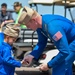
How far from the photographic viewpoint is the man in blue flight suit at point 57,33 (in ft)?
13.9

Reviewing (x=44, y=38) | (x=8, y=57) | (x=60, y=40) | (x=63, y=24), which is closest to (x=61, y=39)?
(x=60, y=40)

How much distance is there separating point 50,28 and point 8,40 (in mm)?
787

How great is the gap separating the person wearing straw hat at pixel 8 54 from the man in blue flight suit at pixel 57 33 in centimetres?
38

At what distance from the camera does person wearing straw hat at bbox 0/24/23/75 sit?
15.5ft

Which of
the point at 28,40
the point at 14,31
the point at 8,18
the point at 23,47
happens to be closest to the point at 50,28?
the point at 14,31

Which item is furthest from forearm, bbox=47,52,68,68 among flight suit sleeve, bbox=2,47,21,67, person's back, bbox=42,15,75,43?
flight suit sleeve, bbox=2,47,21,67

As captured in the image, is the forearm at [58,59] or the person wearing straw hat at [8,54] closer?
the forearm at [58,59]

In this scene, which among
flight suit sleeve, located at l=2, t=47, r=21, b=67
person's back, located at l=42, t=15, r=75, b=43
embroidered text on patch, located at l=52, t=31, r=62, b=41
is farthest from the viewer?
flight suit sleeve, located at l=2, t=47, r=21, b=67

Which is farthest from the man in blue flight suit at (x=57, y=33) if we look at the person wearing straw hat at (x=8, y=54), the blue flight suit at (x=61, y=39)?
the person wearing straw hat at (x=8, y=54)

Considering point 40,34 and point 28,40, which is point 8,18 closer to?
point 28,40

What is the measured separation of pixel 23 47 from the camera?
8.45m

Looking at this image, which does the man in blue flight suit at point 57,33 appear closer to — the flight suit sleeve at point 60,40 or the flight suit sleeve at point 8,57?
the flight suit sleeve at point 60,40

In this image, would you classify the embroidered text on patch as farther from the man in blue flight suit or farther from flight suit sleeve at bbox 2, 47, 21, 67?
flight suit sleeve at bbox 2, 47, 21, 67

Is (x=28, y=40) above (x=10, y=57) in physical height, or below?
below
